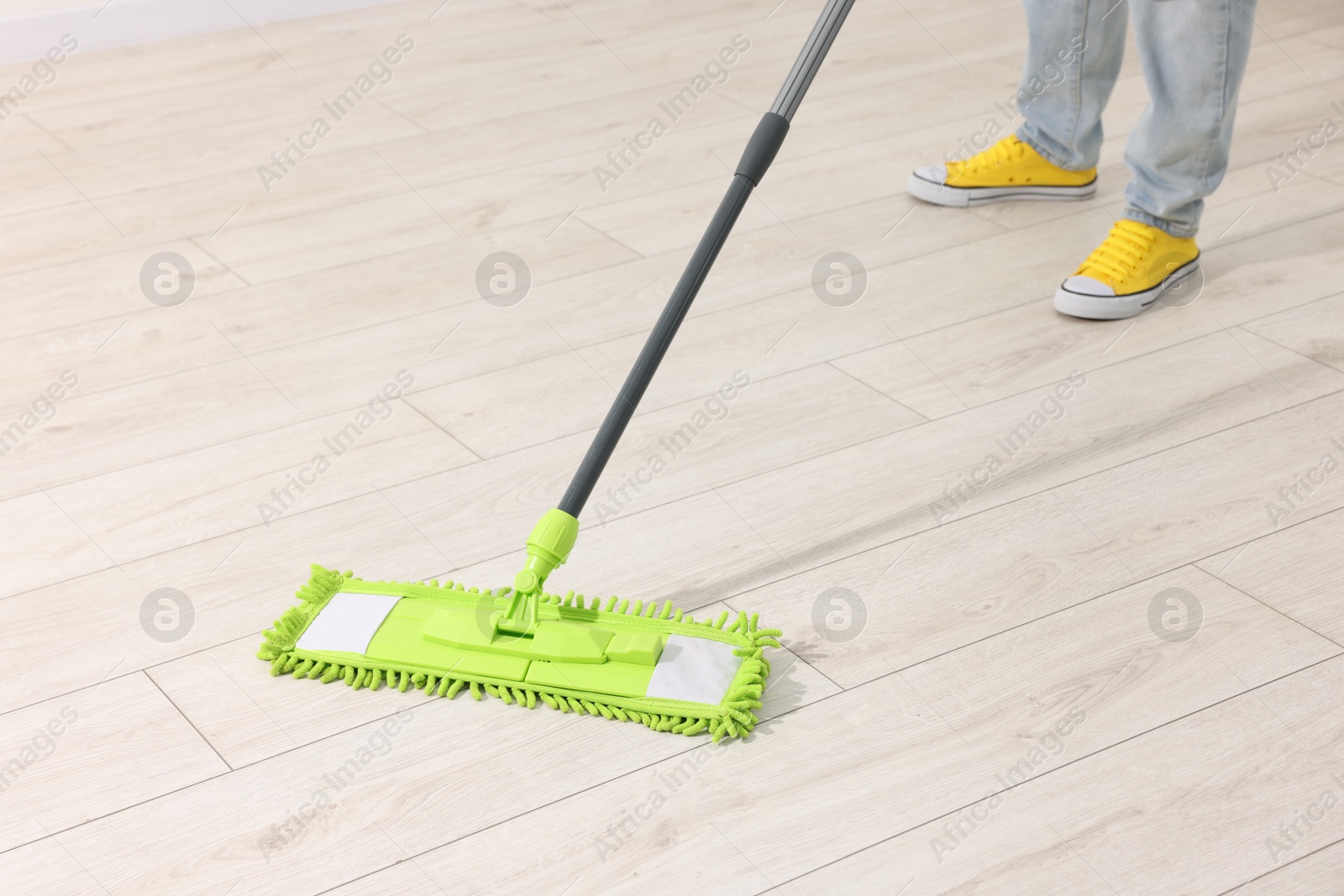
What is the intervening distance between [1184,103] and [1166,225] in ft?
0.51

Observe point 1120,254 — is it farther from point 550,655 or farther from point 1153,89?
point 550,655

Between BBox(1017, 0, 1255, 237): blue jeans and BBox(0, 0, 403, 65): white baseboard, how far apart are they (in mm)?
1645

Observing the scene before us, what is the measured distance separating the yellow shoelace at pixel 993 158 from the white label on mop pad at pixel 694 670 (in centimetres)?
110

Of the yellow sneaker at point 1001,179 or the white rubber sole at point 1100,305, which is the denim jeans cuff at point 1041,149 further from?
the white rubber sole at point 1100,305

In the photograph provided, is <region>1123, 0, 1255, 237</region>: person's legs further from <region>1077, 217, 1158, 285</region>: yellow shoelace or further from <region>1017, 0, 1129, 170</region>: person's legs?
<region>1017, 0, 1129, 170</region>: person's legs

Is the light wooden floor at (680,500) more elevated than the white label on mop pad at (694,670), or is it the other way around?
the white label on mop pad at (694,670)

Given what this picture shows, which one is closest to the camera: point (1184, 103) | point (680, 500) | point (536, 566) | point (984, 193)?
point (536, 566)

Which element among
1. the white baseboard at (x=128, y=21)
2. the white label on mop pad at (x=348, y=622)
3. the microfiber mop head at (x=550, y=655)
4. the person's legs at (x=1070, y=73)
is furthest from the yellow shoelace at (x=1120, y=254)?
the white baseboard at (x=128, y=21)

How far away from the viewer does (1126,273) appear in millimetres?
1612

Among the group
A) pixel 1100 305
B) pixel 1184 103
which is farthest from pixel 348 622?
pixel 1184 103

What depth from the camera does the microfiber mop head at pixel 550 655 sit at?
0.96 meters

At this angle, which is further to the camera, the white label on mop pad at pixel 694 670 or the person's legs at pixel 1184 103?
the person's legs at pixel 1184 103

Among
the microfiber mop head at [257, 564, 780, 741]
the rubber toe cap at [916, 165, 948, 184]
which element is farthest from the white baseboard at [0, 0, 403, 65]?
the microfiber mop head at [257, 564, 780, 741]

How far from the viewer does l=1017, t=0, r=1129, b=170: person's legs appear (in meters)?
1.77
